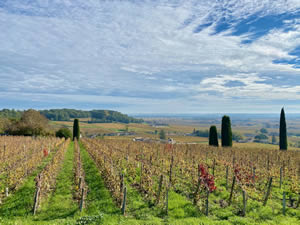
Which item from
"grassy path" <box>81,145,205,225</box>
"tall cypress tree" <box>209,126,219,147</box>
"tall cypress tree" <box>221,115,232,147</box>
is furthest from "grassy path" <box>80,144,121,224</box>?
"tall cypress tree" <box>209,126,219,147</box>

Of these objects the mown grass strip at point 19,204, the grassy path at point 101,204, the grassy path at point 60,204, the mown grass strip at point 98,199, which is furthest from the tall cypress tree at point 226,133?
the mown grass strip at point 19,204

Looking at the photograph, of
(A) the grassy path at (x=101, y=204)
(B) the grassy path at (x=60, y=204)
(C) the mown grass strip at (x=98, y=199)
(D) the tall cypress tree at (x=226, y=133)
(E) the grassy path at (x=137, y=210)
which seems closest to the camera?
(E) the grassy path at (x=137, y=210)

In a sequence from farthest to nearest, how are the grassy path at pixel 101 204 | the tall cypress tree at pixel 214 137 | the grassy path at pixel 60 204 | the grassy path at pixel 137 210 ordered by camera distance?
the tall cypress tree at pixel 214 137, the grassy path at pixel 60 204, the grassy path at pixel 101 204, the grassy path at pixel 137 210

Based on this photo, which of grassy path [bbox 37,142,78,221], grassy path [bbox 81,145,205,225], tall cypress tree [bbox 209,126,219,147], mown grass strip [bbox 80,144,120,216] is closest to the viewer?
grassy path [bbox 81,145,205,225]

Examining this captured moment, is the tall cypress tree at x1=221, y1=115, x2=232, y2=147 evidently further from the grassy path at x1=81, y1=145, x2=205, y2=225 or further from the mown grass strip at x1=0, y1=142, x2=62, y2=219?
the mown grass strip at x1=0, y1=142, x2=62, y2=219

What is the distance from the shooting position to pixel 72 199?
8234mm

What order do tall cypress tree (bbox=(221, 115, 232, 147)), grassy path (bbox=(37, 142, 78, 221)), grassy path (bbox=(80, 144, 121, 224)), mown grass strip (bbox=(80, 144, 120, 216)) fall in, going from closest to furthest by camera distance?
grassy path (bbox=(80, 144, 121, 224)) < grassy path (bbox=(37, 142, 78, 221)) < mown grass strip (bbox=(80, 144, 120, 216)) < tall cypress tree (bbox=(221, 115, 232, 147))

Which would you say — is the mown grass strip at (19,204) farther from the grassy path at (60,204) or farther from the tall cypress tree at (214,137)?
the tall cypress tree at (214,137)

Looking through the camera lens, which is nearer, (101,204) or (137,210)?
(137,210)

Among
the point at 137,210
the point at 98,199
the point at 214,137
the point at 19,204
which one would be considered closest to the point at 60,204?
the point at 98,199

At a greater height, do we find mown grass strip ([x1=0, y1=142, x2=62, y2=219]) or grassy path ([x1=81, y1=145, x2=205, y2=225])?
grassy path ([x1=81, y1=145, x2=205, y2=225])

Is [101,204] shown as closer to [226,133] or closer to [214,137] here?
[226,133]

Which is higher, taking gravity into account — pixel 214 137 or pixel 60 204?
pixel 214 137

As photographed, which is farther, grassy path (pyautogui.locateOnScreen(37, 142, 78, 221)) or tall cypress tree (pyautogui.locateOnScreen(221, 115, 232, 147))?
tall cypress tree (pyautogui.locateOnScreen(221, 115, 232, 147))
